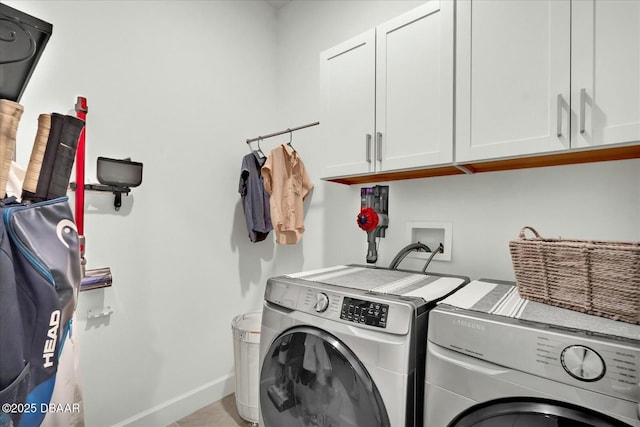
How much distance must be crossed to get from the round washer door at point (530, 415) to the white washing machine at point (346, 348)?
20 cm

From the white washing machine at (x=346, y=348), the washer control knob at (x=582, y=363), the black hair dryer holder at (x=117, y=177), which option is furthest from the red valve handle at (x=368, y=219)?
the black hair dryer holder at (x=117, y=177)

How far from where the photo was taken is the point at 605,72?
0.99m

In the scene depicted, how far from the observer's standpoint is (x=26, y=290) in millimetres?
742

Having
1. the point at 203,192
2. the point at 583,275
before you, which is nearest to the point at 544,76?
the point at 583,275

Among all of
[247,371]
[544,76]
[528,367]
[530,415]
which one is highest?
[544,76]

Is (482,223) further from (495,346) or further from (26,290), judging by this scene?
(26,290)

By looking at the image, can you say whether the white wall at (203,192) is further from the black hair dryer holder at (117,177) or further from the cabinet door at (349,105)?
the cabinet door at (349,105)

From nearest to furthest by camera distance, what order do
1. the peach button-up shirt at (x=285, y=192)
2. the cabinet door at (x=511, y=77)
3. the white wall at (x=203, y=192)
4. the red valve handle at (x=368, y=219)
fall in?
the cabinet door at (x=511, y=77), the white wall at (x=203, y=192), the red valve handle at (x=368, y=219), the peach button-up shirt at (x=285, y=192)

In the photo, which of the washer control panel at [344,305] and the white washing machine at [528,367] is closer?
the white washing machine at [528,367]

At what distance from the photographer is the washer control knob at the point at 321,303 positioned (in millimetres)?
1149

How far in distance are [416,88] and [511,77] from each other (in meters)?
0.38

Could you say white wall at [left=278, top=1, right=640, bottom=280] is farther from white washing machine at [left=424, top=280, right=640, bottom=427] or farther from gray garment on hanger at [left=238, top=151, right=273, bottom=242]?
white washing machine at [left=424, top=280, right=640, bottom=427]

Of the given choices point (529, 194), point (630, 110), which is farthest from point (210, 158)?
point (630, 110)

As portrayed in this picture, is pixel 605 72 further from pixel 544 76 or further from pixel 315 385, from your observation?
pixel 315 385
